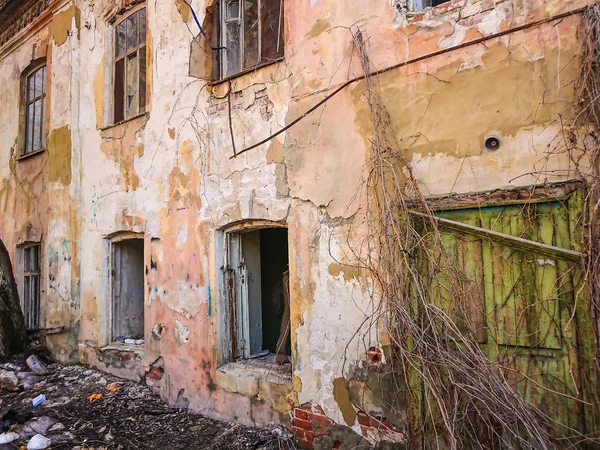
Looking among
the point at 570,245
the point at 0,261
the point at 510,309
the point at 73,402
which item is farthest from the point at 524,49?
the point at 0,261

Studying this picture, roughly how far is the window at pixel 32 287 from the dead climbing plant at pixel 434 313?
6653mm

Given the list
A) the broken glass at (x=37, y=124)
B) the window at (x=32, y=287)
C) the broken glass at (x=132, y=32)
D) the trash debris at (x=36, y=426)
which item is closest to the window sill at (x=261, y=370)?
the trash debris at (x=36, y=426)

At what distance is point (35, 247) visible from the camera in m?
8.12

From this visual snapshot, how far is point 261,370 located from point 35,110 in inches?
265

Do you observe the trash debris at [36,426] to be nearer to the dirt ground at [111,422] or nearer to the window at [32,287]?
the dirt ground at [111,422]

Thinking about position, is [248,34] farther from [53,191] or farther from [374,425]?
[53,191]

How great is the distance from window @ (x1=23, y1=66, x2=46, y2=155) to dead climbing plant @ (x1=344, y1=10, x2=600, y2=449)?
6625 mm

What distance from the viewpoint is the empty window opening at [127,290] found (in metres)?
6.51

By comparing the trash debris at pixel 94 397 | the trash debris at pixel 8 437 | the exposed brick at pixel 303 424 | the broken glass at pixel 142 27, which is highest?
the broken glass at pixel 142 27

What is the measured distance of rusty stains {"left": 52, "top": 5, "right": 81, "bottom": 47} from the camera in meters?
7.16

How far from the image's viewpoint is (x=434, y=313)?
3420mm

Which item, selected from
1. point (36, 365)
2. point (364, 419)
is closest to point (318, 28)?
point (364, 419)

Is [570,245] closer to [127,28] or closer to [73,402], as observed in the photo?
[73,402]

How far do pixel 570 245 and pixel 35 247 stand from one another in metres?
8.18
